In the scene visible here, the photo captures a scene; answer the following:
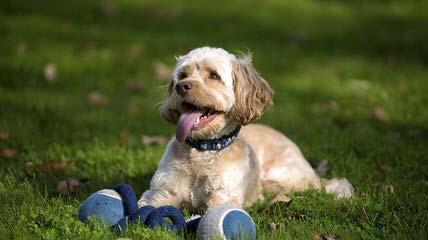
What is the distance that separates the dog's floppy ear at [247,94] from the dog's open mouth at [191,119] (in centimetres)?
20

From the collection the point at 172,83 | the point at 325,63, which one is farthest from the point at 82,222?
the point at 325,63

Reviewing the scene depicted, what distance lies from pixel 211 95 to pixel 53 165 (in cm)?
218

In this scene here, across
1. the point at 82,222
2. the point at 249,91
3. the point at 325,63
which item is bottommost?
the point at 325,63

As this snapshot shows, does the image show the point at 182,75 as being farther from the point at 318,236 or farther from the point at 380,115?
the point at 380,115

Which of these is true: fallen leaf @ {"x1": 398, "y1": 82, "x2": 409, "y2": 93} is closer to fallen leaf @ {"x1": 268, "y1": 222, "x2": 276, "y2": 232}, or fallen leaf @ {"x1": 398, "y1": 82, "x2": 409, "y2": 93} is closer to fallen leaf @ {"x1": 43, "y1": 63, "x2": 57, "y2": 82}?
fallen leaf @ {"x1": 43, "y1": 63, "x2": 57, "y2": 82}

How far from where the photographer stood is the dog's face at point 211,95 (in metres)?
5.08

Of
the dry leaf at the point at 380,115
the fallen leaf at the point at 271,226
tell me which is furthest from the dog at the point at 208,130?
the dry leaf at the point at 380,115

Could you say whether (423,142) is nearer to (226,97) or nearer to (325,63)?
(226,97)

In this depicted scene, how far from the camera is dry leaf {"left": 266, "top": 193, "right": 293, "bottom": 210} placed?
5281 millimetres

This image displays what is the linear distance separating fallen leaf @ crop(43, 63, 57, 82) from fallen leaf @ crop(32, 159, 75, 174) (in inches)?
147

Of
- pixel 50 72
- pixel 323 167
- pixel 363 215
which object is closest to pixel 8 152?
pixel 323 167

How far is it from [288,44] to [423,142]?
212 inches

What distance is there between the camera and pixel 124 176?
20.8 ft

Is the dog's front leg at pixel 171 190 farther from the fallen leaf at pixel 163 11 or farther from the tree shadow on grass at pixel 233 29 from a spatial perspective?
the fallen leaf at pixel 163 11
